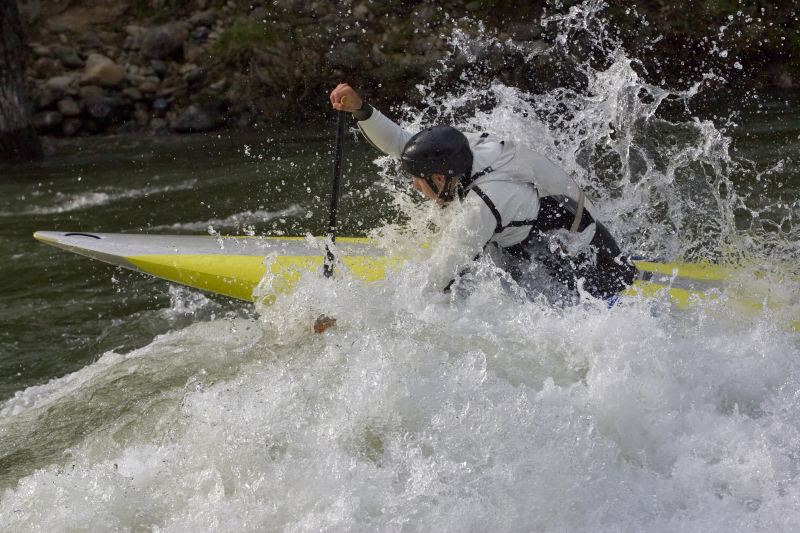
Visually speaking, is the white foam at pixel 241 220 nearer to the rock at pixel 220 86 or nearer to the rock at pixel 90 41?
the rock at pixel 220 86

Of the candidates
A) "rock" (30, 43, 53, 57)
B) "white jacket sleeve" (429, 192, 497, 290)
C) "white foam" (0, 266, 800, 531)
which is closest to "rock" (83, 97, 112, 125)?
"rock" (30, 43, 53, 57)

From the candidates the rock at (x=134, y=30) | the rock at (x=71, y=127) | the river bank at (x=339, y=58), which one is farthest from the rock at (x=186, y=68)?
the rock at (x=71, y=127)

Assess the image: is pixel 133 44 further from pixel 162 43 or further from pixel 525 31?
pixel 525 31

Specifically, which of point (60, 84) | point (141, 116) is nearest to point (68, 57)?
point (60, 84)

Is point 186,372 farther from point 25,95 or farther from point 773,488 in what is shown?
point 25,95

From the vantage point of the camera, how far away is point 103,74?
1130cm

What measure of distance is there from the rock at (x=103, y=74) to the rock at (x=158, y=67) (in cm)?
40

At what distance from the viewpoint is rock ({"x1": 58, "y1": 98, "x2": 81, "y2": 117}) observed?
36.5 feet

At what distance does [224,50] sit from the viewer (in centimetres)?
1159

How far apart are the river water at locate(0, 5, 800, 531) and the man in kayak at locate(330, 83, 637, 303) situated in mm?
177

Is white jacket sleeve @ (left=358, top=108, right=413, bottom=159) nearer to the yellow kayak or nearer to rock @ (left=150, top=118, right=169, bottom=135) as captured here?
the yellow kayak

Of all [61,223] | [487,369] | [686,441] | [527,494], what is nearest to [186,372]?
[487,369]

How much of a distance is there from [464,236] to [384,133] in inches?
42.4

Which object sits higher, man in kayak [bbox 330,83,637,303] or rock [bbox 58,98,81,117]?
man in kayak [bbox 330,83,637,303]
